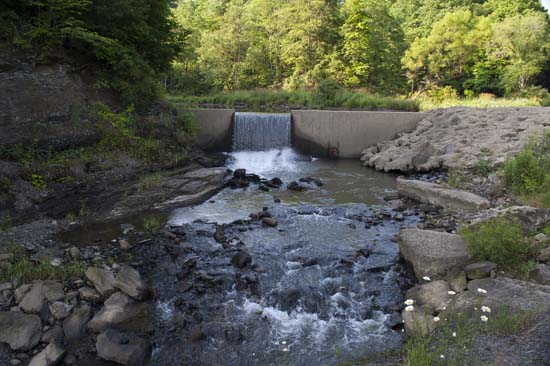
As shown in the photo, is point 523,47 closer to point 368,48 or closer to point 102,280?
point 368,48

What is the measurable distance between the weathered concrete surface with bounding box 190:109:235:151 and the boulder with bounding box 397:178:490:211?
23.4 ft

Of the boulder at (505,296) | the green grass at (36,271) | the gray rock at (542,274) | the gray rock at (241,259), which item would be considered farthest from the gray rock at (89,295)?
the gray rock at (542,274)

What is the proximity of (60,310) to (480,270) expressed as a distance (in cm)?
485

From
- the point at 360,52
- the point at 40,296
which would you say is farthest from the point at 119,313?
the point at 360,52

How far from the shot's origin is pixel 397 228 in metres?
7.60

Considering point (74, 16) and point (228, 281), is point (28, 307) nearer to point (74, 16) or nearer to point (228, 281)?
point (228, 281)

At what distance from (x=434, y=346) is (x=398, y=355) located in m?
0.49

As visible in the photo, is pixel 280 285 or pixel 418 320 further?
pixel 280 285

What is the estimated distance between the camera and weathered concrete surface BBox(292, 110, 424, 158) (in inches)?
579

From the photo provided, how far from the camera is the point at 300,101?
65.7 ft

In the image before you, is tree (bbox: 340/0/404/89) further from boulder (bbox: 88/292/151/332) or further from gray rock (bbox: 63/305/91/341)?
gray rock (bbox: 63/305/91/341)

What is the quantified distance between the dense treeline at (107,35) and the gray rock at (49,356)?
6.76m

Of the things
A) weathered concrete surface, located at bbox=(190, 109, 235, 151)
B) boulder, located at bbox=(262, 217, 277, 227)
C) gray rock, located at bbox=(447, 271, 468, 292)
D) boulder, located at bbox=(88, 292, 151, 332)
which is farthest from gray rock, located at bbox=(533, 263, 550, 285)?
weathered concrete surface, located at bbox=(190, 109, 235, 151)

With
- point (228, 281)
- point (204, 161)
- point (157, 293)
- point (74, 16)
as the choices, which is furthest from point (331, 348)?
point (74, 16)
